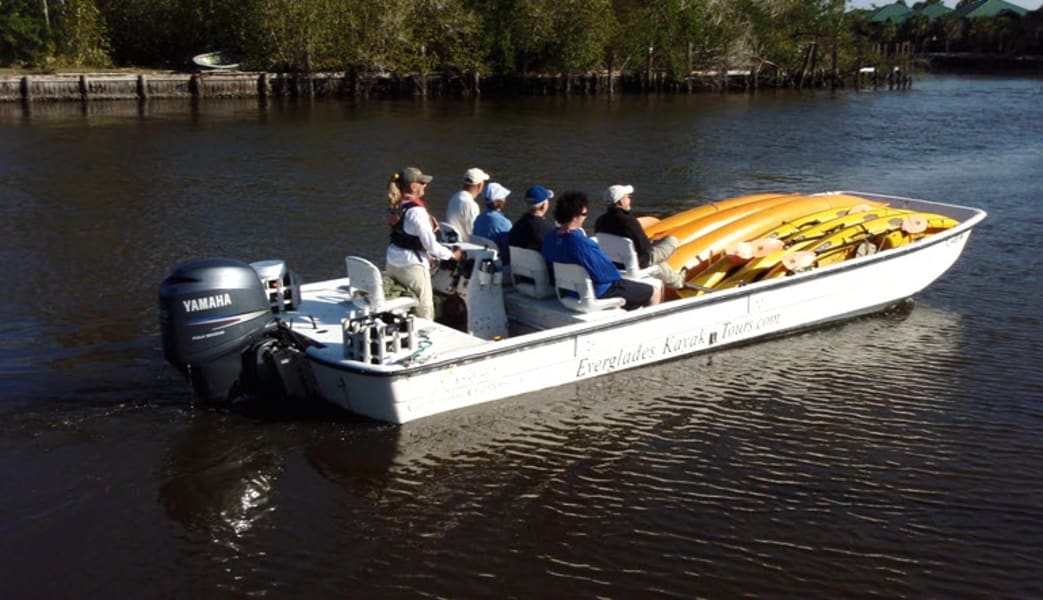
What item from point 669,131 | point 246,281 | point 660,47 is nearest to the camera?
point 246,281

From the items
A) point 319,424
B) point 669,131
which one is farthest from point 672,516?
point 669,131

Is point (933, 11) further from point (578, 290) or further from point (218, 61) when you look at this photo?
point (578, 290)

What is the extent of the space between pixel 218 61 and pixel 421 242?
46.8 meters

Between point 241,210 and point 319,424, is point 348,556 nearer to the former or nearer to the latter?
point 319,424

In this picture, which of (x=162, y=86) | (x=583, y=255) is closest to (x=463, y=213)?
(x=583, y=255)

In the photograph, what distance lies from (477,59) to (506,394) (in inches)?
1849

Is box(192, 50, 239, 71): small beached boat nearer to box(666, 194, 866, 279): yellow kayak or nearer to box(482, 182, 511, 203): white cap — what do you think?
box(666, 194, 866, 279): yellow kayak

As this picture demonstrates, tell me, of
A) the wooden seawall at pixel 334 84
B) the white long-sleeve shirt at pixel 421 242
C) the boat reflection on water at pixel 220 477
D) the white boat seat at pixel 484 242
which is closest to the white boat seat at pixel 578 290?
the white boat seat at pixel 484 242

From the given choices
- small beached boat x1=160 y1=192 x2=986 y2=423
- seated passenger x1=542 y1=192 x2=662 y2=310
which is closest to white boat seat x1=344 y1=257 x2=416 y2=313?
small beached boat x1=160 y1=192 x2=986 y2=423

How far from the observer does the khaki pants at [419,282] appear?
955 centimetres

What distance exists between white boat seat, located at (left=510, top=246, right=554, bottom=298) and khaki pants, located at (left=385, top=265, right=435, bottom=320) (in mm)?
977

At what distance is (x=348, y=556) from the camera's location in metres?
6.93

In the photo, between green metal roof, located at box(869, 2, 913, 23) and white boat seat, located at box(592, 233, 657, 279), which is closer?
white boat seat, located at box(592, 233, 657, 279)

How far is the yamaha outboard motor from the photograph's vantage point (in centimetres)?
808
